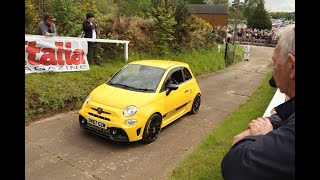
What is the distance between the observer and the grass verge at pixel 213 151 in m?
4.90

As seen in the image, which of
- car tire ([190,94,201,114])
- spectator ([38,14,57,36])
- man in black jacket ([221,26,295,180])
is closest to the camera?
man in black jacket ([221,26,295,180])

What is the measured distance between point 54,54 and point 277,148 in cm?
866

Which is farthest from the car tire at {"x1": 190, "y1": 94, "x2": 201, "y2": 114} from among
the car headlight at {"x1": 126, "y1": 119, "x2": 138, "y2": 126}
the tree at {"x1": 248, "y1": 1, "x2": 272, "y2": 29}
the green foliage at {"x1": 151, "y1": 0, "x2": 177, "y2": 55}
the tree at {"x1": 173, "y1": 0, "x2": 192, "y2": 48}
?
the tree at {"x1": 248, "y1": 1, "x2": 272, "y2": 29}

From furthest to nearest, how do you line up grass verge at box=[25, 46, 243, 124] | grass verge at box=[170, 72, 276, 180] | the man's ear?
1. grass verge at box=[25, 46, 243, 124]
2. grass verge at box=[170, 72, 276, 180]
3. the man's ear

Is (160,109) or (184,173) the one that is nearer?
(184,173)

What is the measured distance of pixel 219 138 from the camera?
632 cm

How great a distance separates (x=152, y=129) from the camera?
21.0 ft

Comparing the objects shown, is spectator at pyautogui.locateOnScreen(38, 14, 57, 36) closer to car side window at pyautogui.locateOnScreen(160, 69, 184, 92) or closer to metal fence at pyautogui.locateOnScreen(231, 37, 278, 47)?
car side window at pyautogui.locateOnScreen(160, 69, 184, 92)

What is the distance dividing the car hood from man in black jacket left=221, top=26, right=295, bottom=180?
4.50 metres

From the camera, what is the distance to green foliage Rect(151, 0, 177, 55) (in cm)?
1436
